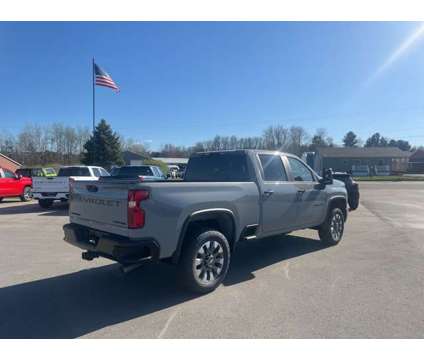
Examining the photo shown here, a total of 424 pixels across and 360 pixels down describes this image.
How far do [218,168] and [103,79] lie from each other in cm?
2331

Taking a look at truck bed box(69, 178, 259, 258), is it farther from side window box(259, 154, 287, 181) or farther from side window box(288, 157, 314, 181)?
side window box(288, 157, 314, 181)

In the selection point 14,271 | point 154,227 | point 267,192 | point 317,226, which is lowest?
→ point 14,271

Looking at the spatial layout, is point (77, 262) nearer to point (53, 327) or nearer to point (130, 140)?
point (53, 327)

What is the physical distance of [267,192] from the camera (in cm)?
510

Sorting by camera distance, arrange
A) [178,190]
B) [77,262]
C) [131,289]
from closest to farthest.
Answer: [178,190], [131,289], [77,262]

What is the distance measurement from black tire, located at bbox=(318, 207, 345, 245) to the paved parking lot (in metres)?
0.23

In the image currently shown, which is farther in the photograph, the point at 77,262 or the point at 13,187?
the point at 13,187

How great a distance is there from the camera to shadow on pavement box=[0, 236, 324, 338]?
3.41 meters

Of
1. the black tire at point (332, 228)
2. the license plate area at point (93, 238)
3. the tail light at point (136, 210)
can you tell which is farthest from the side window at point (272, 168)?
the license plate area at point (93, 238)

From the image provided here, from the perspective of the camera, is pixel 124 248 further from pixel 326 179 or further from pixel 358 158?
pixel 358 158

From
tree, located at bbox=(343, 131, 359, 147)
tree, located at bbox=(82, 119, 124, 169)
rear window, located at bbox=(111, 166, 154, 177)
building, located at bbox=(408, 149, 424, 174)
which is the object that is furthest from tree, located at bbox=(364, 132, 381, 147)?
rear window, located at bbox=(111, 166, 154, 177)

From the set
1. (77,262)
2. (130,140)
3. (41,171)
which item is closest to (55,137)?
(130,140)

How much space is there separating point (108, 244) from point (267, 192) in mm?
2593

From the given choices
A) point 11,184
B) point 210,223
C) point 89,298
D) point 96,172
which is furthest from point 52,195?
point 210,223
